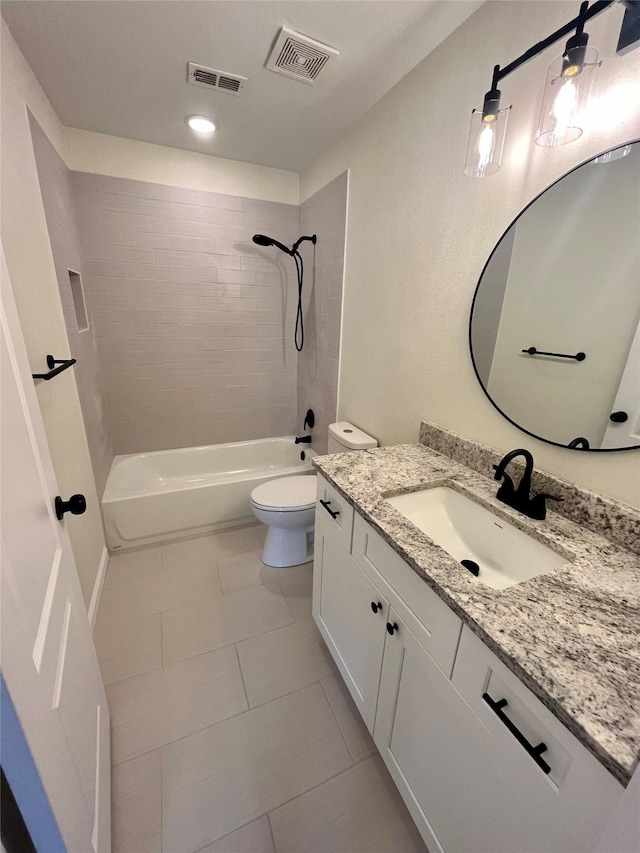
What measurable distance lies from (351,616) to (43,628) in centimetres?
88

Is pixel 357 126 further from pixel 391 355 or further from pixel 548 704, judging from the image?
pixel 548 704

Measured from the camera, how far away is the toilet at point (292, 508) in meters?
1.87

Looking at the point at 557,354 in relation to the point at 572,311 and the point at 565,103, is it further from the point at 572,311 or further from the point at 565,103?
the point at 565,103

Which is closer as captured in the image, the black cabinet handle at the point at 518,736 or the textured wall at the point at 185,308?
the black cabinet handle at the point at 518,736

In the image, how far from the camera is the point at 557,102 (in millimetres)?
821

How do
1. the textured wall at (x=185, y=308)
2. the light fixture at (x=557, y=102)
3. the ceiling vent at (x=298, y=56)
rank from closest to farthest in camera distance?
the light fixture at (x=557, y=102) → the ceiling vent at (x=298, y=56) → the textured wall at (x=185, y=308)

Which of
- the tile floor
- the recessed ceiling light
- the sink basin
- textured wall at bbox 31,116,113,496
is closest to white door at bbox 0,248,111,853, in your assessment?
the tile floor

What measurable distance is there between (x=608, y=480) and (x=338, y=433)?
129 cm

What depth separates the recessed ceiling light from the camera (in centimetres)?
178

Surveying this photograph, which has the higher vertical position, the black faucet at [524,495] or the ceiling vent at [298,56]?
the ceiling vent at [298,56]

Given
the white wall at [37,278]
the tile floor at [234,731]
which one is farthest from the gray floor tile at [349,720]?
the white wall at [37,278]

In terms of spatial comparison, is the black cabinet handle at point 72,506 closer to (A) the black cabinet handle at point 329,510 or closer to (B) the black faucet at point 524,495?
(A) the black cabinet handle at point 329,510

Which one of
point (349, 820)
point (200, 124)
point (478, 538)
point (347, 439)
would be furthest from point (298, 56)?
point (349, 820)

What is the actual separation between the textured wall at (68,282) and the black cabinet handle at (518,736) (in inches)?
81.1
